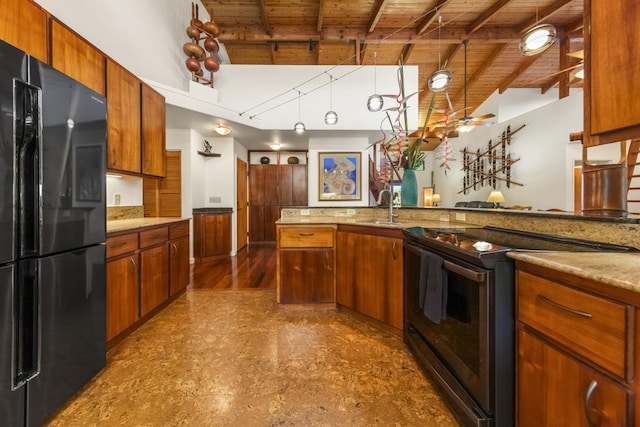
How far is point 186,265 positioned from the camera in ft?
9.77

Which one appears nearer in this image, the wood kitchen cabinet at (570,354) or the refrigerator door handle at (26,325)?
the wood kitchen cabinet at (570,354)

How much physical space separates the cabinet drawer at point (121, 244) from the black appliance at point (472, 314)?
2.12 meters

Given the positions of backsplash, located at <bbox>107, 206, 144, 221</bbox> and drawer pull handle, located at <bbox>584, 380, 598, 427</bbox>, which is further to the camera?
backsplash, located at <bbox>107, 206, 144, 221</bbox>

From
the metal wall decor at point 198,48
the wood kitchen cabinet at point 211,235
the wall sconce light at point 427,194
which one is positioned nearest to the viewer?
the metal wall decor at point 198,48

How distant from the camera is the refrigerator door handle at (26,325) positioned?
1.09 meters

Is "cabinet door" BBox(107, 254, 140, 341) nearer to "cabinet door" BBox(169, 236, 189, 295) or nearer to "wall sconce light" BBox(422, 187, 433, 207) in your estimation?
"cabinet door" BBox(169, 236, 189, 295)

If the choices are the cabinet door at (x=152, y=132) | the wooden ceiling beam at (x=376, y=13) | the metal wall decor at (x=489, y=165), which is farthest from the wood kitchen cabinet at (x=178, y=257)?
the metal wall decor at (x=489, y=165)

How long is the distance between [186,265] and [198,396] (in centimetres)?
184

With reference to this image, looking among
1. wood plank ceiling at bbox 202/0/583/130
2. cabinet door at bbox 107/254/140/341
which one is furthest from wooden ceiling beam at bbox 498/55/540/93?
cabinet door at bbox 107/254/140/341

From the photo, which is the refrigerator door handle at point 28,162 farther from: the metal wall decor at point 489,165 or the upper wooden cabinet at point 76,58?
the metal wall decor at point 489,165

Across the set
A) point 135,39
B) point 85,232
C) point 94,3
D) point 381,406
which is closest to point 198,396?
point 381,406

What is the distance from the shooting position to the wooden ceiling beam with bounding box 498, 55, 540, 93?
586 centimetres

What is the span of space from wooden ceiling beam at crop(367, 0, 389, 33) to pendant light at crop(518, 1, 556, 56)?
2.13 meters

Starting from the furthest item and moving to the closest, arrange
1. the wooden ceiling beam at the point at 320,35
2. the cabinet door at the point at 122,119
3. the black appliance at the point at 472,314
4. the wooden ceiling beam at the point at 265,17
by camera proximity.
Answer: the wooden ceiling beam at the point at 320,35 → the wooden ceiling beam at the point at 265,17 → the cabinet door at the point at 122,119 → the black appliance at the point at 472,314
